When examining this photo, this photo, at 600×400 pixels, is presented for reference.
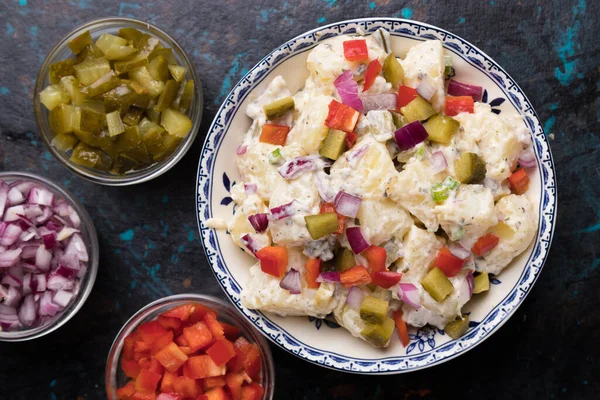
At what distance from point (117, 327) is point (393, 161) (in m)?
1.60

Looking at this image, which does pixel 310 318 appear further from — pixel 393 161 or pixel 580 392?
pixel 580 392

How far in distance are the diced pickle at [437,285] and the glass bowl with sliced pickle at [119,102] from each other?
1226 millimetres

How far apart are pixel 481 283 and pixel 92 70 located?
1904 mm

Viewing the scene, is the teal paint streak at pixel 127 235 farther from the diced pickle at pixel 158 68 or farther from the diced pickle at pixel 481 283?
the diced pickle at pixel 481 283

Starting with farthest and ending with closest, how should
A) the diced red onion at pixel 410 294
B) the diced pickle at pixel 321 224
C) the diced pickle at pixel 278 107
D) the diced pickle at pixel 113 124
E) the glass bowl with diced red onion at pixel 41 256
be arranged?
the glass bowl with diced red onion at pixel 41 256 → the diced pickle at pixel 113 124 → the diced pickle at pixel 278 107 → the diced red onion at pixel 410 294 → the diced pickle at pixel 321 224

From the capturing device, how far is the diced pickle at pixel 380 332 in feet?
7.66

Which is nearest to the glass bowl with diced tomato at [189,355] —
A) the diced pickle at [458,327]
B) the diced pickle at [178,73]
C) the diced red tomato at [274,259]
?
the diced red tomato at [274,259]

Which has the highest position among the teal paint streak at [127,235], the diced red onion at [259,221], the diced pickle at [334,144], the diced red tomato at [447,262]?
the diced pickle at [334,144]

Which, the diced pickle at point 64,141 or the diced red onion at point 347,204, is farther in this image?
the diced pickle at point 64,141

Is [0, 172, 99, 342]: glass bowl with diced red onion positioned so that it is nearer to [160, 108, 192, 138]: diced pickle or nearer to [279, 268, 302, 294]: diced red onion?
[160, 108, 192, 138]: diced pickle

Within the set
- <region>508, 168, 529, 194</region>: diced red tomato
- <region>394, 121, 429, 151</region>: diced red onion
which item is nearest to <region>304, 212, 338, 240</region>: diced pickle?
<region>394, 121, 429, 151</region>: diced red onion

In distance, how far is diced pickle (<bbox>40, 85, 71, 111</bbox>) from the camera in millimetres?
2682

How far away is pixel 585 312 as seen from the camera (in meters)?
2.82

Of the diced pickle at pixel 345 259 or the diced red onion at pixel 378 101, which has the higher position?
the diced red onion at pixel 378 101
